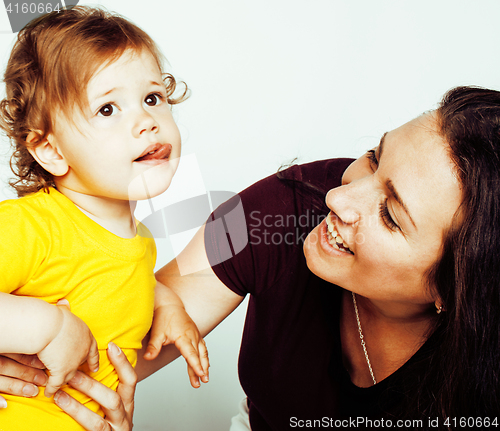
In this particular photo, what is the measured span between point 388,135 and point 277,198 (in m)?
0.35

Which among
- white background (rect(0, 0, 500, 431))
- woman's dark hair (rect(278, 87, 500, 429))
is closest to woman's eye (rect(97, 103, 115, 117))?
woman's dark hair (rect(278, 87, 500, 429))

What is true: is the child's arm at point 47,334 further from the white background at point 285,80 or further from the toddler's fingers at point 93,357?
the white background at point 285,80

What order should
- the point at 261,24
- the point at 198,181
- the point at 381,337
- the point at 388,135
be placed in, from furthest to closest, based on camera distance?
the point at 261,24 < the point at 198,181 < the point at 381,337 < the point at 388,135

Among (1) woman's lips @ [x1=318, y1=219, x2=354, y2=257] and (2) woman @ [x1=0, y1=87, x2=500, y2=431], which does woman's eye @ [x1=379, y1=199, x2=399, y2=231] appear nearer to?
(2) woman @ [x1=0, y1=87, x2=500, y2=431]

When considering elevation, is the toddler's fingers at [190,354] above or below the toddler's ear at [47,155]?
below

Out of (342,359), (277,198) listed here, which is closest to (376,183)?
(277,198)

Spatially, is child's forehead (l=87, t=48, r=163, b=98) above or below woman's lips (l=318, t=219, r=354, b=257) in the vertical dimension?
above

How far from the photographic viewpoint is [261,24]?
196 cm

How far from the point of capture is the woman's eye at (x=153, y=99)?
0.95 m

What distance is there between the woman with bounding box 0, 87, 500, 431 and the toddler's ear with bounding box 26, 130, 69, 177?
0.41 m

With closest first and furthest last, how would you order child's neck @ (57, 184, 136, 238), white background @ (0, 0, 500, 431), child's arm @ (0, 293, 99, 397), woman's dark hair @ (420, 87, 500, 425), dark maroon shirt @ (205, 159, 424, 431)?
child's arm @ (0, 293, 99, 397)
woman's dark hair @ (420, 87, 500, 425)
child's neck @ (57, 184, 136, 238)
dark maroon shirt @ (205, 159, 424, 431)
white background @ (0, 0, 500, 431)

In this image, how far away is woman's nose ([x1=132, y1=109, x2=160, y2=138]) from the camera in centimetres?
89

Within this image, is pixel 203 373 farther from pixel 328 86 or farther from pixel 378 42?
pixel 378 42

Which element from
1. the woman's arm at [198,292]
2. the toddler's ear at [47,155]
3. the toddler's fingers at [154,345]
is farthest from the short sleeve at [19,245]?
the woman's arm at [198,292]
